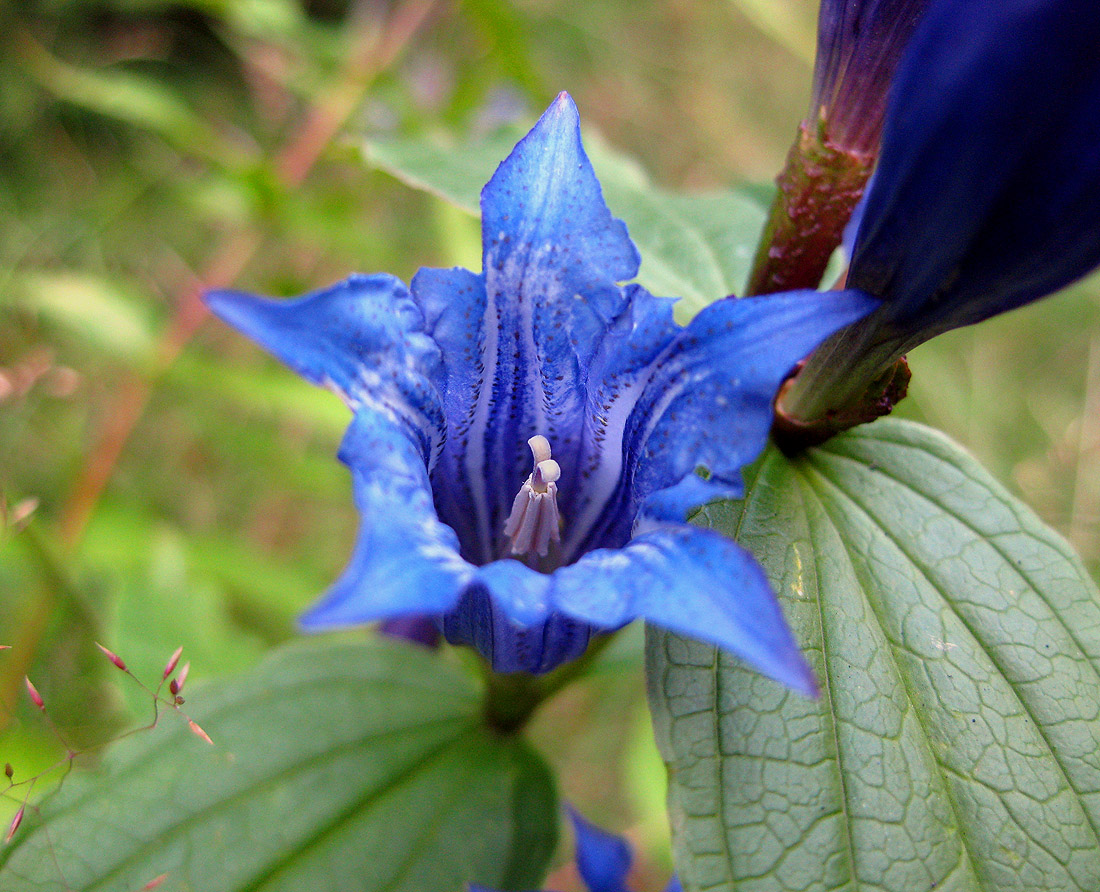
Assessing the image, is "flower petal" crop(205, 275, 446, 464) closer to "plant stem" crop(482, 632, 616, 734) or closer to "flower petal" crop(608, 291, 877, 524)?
"flower petal" crop(608, 291, 877, 524)

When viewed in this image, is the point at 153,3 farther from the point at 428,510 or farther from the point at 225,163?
the point at 428,510

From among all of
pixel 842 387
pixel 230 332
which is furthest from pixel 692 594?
pixel 230 332

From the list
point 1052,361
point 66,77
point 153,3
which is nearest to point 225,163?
point 66,77

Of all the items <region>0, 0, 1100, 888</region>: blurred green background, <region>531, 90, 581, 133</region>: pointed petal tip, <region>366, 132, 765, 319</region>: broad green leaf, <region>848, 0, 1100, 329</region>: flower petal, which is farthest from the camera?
<region>0, 0, 1100, 888</region>: blurred green background

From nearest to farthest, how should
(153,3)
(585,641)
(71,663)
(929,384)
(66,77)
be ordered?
(585,641)
(71,663)
(66,77)
(929,384)
(153,3)

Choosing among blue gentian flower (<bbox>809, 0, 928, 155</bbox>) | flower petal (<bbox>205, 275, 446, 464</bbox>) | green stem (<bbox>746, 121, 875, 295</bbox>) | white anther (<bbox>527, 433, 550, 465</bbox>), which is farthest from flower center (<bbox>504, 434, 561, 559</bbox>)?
blue gentian flower (<bbox>809, 0, 928, 155</bbox>)

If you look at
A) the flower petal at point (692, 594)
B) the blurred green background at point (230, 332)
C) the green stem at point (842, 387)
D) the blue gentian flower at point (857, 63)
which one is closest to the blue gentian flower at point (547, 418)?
the flower petal at point (692, 594)
